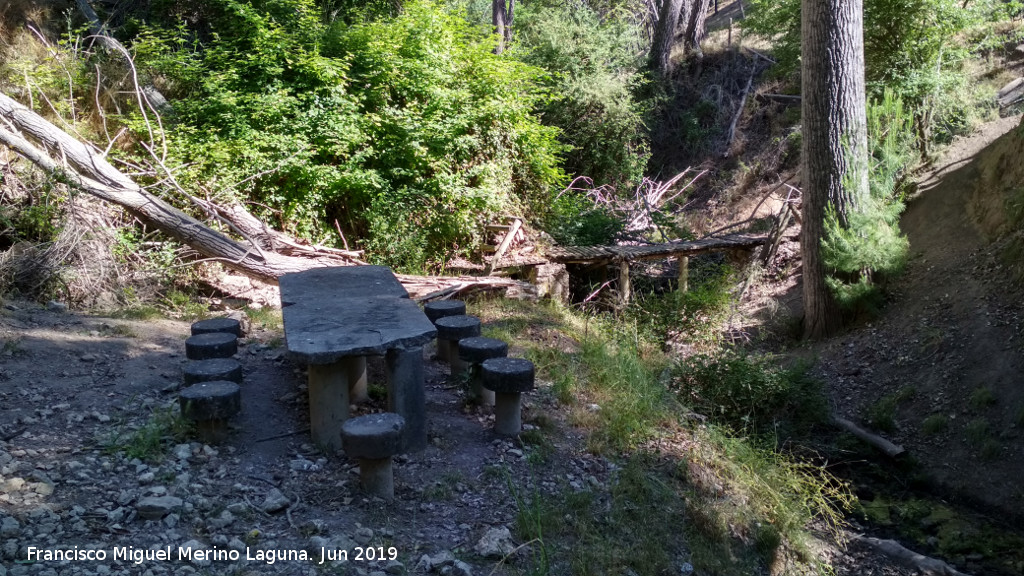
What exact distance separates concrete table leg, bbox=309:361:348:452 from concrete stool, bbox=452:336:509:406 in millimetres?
1021

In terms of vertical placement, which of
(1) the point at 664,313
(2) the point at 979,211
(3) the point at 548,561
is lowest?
(3) the point at 548,561

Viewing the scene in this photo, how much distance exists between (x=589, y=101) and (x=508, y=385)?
11764 mm

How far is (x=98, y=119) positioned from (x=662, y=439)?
27.3 feet

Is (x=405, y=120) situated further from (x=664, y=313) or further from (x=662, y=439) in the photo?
(x=662, y=439)

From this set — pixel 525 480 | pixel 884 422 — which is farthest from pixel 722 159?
pixel 525 480

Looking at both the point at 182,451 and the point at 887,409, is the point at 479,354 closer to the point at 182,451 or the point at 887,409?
the point at 182,451

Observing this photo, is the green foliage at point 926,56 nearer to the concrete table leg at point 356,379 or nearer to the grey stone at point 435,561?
the concrete table leg at point 356,379

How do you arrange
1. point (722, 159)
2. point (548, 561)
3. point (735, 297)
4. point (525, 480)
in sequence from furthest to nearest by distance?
point (722, 159), point (735, 297), point (525, 480), point (548, 561)

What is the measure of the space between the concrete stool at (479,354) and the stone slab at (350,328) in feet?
1.58

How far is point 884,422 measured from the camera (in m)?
7.45

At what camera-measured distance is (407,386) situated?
188 inches

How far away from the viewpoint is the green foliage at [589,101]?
1579 centimetres

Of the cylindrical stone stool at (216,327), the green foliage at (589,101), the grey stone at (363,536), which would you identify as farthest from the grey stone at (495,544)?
the green foliage at (589,101)

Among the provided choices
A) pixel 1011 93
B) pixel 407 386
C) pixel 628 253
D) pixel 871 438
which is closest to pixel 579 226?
pixel 628 253
